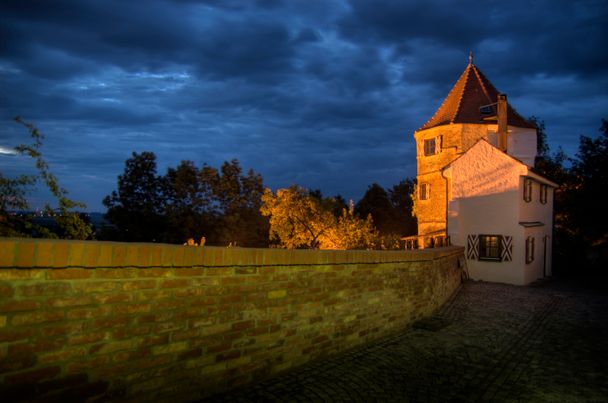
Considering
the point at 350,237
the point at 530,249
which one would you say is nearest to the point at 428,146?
the point at 350,237

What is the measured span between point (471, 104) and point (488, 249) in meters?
14.4

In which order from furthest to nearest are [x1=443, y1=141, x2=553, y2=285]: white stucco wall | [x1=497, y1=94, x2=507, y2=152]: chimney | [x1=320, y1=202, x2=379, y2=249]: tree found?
[x1=320, y1=202, x2=379, y2=249]: tree → [x1=497, y1=94, x2=507, y2=152]: chimney → [x1=443, y1=141, x2=553, y2=285]: white stucco wall

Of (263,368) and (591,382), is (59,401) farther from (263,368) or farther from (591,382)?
(591,382)

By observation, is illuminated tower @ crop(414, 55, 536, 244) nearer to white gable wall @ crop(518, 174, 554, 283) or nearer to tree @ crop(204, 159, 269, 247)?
white gable wall @ crop(518, 174, 554, 283)

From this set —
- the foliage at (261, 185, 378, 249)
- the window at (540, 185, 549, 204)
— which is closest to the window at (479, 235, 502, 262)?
the window at (540, 185, 549, 204)

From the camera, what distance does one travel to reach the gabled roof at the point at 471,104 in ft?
98.3

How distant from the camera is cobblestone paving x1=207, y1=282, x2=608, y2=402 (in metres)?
5.27

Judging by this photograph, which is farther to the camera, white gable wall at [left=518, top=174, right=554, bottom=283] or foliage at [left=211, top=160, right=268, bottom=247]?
foliage at [left=211, top=160, right=268, bottom=247]

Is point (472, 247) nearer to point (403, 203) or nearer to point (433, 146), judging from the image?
point (433, 146)

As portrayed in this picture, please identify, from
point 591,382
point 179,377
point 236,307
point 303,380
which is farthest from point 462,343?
point 179,377

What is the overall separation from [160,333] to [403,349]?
4.75 metres

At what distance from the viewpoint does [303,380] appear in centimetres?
541

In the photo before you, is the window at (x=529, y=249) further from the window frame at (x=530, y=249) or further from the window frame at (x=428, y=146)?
the window frame at (x=428, y=146)

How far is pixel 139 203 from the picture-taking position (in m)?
46.0
